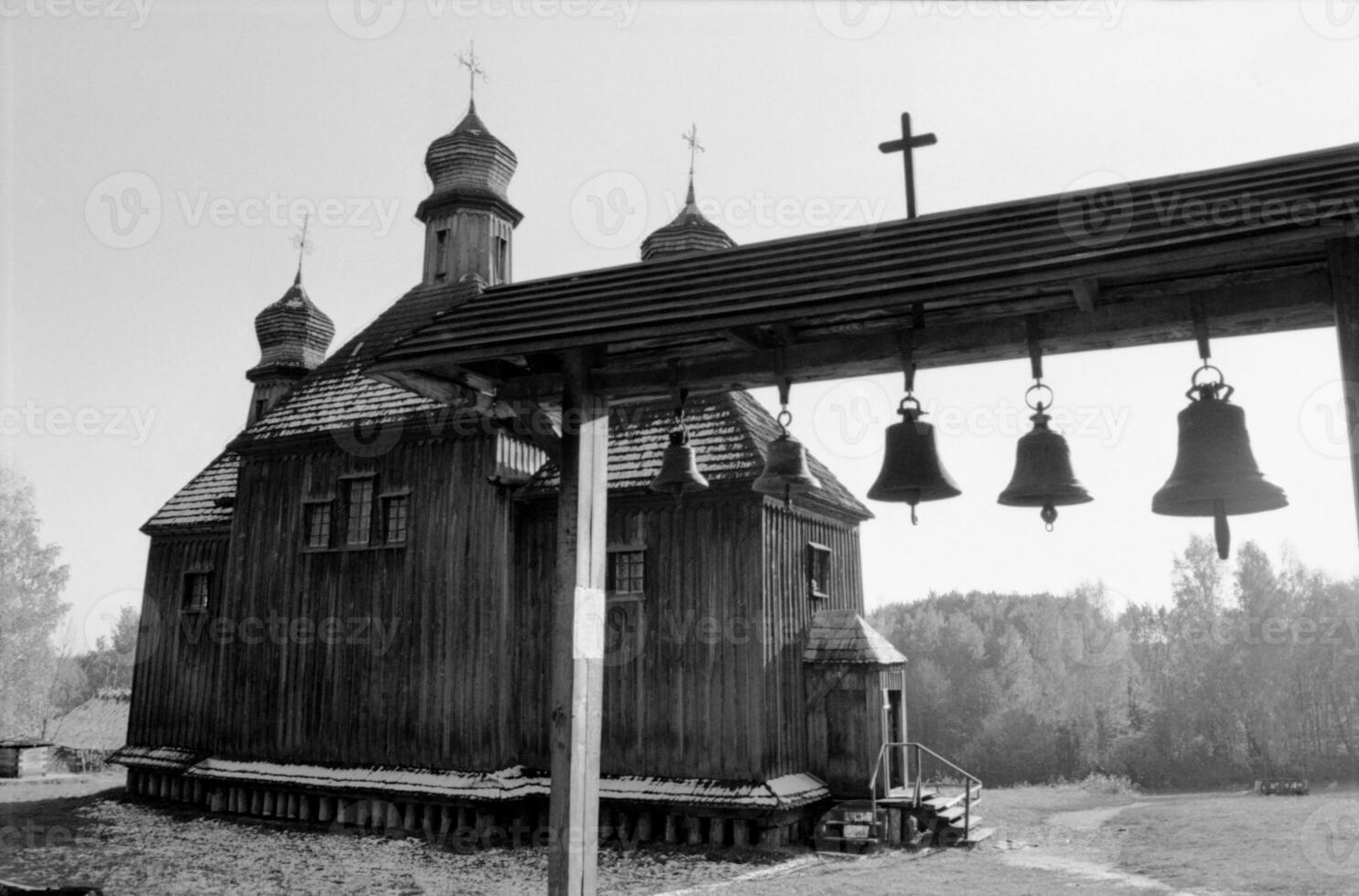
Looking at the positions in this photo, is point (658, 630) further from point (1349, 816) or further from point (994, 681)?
point (994, 681)

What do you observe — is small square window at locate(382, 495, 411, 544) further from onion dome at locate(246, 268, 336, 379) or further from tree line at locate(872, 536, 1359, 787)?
tree line at locate(872, 536, 1359, 787)

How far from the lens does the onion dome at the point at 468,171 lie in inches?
720

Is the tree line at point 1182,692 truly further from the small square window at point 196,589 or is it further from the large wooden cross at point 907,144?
the large wooden cross at point 907,144

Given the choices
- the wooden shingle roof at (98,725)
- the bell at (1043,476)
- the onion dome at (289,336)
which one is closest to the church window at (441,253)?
the onion dome at (289,336)

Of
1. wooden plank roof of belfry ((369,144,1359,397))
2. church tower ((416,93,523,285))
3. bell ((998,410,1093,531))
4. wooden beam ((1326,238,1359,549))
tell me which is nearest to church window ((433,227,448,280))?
church tower ((416,93,523,285))

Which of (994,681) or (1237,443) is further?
(994,681)

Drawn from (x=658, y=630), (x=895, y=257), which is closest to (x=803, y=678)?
(x=658, y=630)

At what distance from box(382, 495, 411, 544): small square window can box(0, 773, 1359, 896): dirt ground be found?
14.2 ft

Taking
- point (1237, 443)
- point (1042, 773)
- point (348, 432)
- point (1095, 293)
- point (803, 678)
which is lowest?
point (1042, 773)

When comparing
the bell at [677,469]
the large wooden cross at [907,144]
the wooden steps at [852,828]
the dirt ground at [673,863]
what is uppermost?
the large wooden cross at [907,144]

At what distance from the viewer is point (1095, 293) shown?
15.9ft

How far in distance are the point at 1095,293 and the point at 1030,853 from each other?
11.3m

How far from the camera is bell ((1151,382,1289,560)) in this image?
14.9ft

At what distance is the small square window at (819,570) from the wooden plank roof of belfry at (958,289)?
10.0 metres
